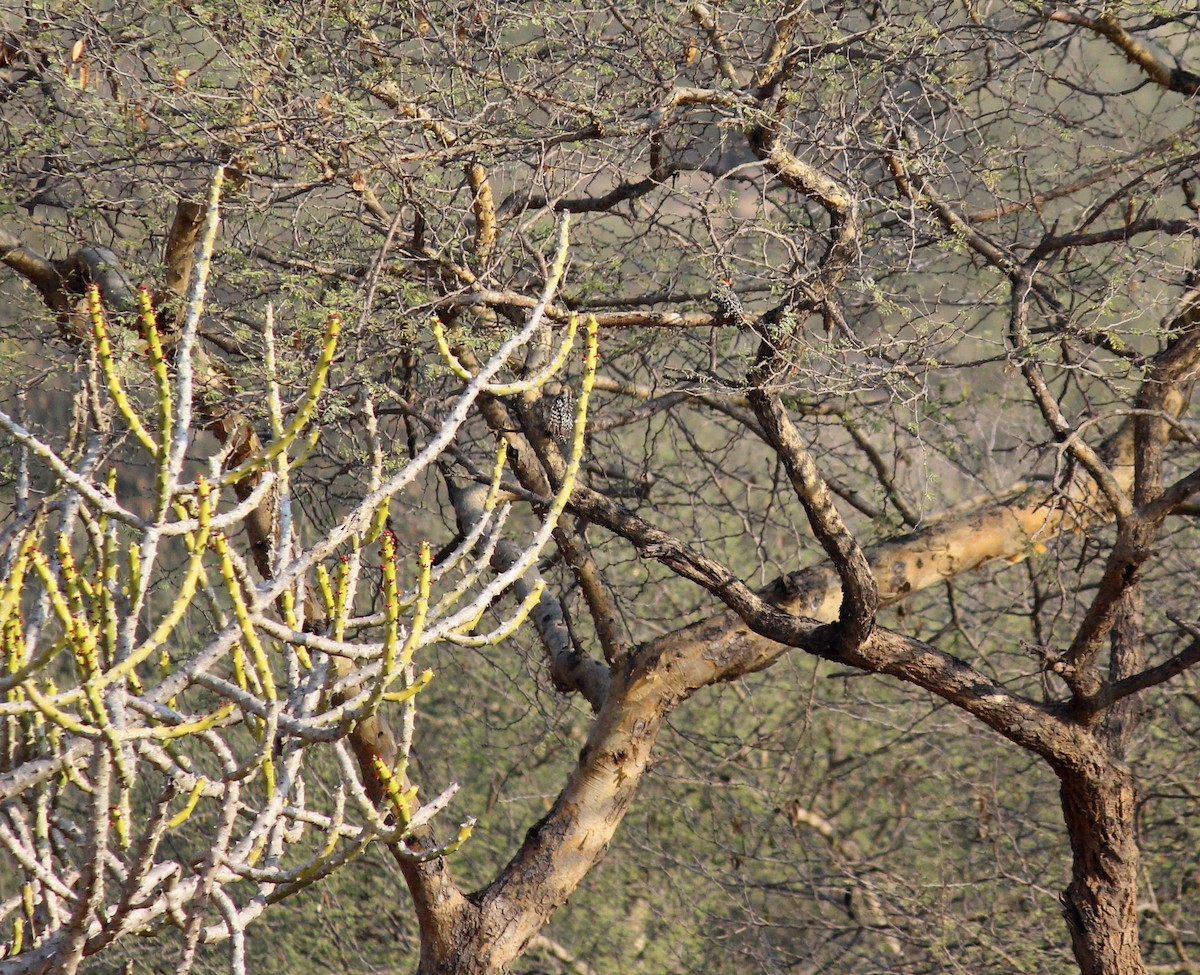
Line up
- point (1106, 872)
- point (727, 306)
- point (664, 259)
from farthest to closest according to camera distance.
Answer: point (664, 259) → point (1106, 872) → point (727, 306)

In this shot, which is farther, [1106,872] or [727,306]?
[1106,872]

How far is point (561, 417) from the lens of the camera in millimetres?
4418

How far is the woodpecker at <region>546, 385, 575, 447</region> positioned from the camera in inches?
173

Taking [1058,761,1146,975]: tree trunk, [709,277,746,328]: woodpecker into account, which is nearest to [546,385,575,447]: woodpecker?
[709,277,746,328]: woodpecker

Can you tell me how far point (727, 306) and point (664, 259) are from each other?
1.43m

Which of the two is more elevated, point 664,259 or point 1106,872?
point 664,259

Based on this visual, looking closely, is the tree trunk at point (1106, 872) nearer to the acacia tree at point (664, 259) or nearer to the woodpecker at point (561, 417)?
the acacia tree at point (664, 259)

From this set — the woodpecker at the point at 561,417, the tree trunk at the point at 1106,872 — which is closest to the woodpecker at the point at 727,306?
the woodpecker at the point at 561,417

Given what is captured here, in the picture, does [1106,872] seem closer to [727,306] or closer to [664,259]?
[727,306]

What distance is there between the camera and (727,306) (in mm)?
3980

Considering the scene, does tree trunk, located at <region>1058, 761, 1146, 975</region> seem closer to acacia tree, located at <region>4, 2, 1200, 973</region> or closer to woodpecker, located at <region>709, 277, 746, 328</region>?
acacia tree, located at <region>4, 2, 1200, 973</region>

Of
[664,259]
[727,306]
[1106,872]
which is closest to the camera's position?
[727,306]

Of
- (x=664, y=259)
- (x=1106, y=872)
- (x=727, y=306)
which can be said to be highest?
(x=664, y=259)

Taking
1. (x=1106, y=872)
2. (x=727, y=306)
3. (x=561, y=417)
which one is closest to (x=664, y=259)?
(x=561, y=417)
